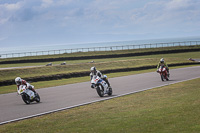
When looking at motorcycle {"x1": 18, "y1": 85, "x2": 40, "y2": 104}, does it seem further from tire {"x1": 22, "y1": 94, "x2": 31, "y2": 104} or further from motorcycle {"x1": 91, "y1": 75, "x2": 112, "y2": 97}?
motorcycle {"x1": 91, "y1": 75, "x2": 112, "y2": 97}

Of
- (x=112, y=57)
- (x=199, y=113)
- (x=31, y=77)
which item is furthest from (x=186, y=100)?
(x=112, y=57)

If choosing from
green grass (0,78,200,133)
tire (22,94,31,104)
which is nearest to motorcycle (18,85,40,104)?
tire (22,94,31,104)

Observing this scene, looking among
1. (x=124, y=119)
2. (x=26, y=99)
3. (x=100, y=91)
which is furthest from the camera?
(x=100, y=91)

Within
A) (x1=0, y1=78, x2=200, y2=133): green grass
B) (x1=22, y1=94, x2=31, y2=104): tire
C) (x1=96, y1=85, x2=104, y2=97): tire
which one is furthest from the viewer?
(x1=96, y1=85, x2=104, y2=97): tire

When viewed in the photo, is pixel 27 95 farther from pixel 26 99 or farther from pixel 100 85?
pixel 100 85

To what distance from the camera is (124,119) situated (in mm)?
10469

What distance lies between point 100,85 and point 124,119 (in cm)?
711

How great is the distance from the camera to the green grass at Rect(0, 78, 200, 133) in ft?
29.7

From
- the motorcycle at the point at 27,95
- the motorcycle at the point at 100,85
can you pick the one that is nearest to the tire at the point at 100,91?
the motorcycle at the point at 100,85

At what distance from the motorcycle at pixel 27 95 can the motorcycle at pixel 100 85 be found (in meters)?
2.81

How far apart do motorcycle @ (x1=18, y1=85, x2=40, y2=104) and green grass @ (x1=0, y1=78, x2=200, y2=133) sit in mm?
3328

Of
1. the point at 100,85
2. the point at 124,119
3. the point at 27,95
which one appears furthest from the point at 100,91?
the point at 124,119

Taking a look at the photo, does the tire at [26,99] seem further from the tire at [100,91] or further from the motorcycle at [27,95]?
the tire at [100,91]

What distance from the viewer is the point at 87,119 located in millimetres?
10953
